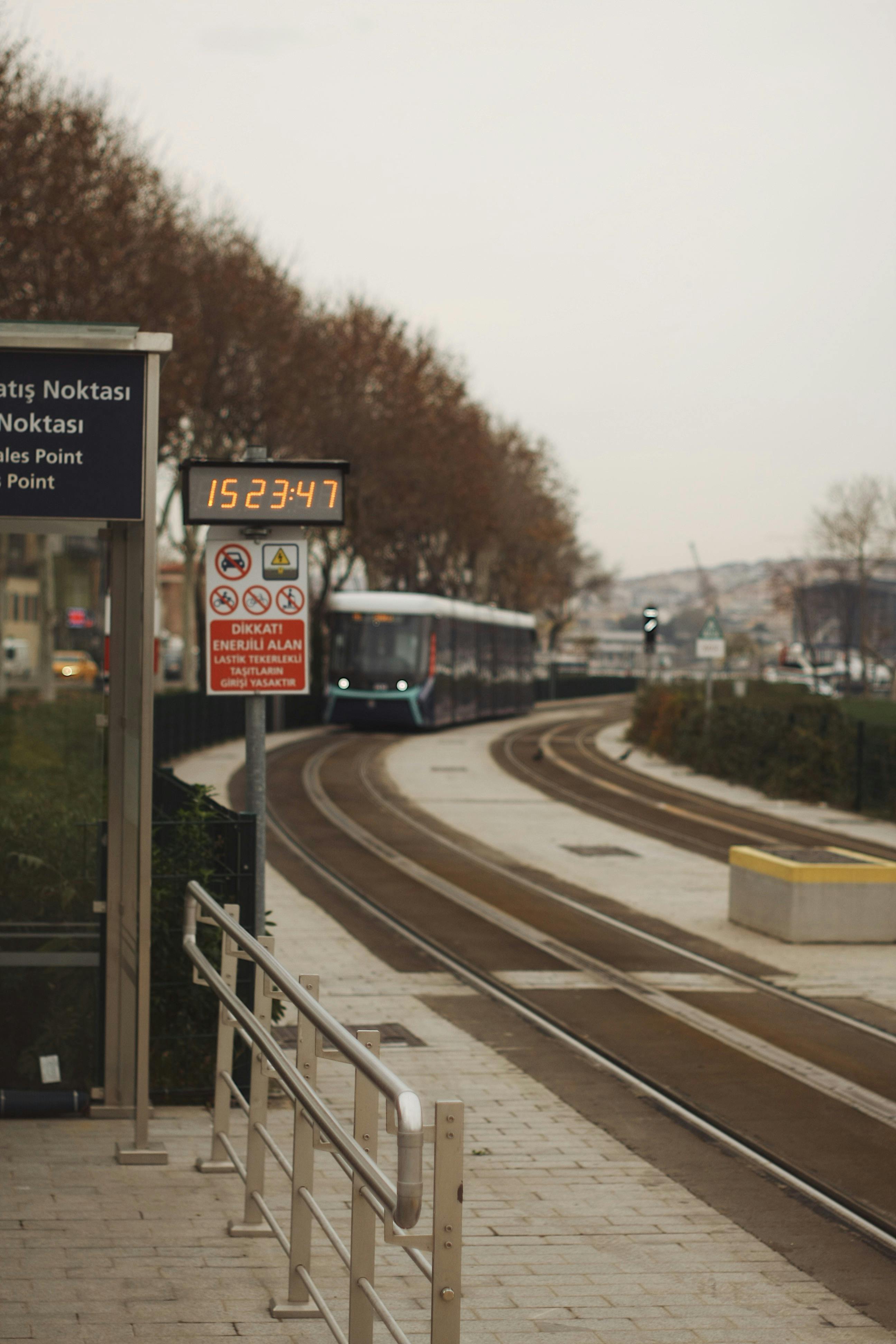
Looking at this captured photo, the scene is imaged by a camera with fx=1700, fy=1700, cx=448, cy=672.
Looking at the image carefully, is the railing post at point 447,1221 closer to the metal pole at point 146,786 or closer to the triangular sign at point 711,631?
the metal pole at point 146,786

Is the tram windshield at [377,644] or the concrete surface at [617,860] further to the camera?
the tram windshield at [377,644]

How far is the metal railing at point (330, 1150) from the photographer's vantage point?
3.68m

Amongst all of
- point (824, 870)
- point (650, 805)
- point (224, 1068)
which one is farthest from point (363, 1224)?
point (650, 805)

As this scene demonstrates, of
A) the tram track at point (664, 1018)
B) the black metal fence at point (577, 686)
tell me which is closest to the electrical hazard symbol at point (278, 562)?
the tram track at point (664, 1018)

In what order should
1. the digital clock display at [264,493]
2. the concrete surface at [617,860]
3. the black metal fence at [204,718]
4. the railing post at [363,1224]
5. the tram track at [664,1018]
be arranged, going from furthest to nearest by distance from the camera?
the black metal fence at [204,718], the concrete surface at [617,860], the tram track at [664,1018], the digital clock display at [264,493], the railing post at [363,1224]

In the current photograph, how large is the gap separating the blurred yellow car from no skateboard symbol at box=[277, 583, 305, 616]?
4868cm

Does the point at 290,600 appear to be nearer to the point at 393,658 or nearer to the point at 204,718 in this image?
the point at 204,718

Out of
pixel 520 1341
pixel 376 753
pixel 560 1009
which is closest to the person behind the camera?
pixel 520 1341

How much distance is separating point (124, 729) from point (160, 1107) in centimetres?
Result: 193

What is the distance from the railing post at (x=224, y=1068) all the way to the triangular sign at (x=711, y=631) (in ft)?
91.1

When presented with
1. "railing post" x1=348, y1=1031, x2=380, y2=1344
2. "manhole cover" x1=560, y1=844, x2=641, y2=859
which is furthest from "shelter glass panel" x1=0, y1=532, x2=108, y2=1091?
"manhole cover" x1=560, y1=844, x2=641, y2=859

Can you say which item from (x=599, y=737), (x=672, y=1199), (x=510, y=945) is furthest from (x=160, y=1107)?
(x=599, y=737)

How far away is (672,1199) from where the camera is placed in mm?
6902

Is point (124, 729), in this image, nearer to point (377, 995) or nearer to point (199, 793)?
point (199, 793)
